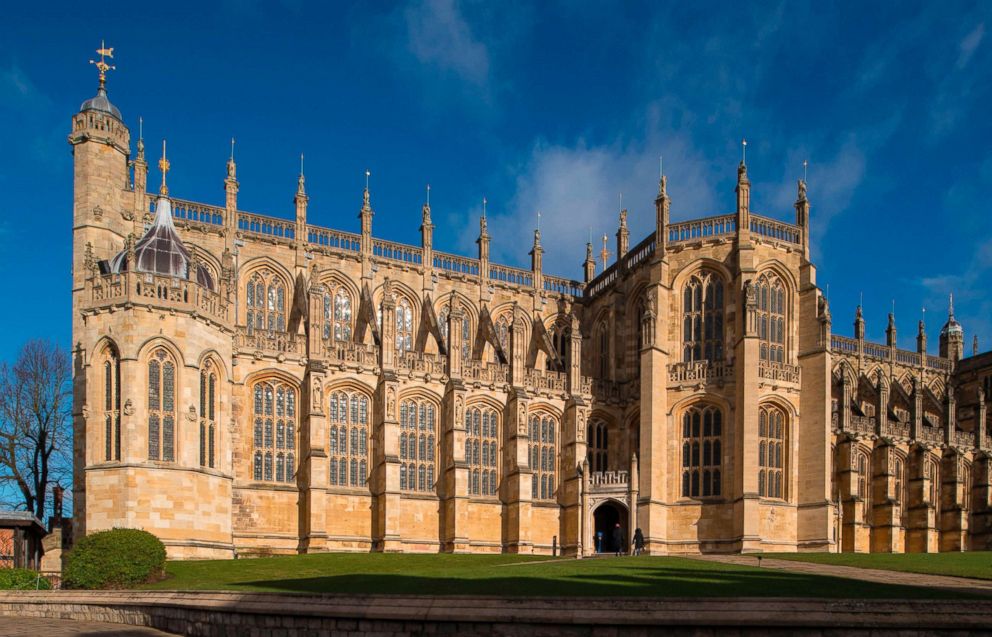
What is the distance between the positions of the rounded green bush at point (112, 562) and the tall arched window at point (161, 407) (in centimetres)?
732

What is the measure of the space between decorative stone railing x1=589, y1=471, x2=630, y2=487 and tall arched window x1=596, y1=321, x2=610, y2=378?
7552 millimetres

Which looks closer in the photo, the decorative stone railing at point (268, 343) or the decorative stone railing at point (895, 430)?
the decorative stone railing at point (268, 343)

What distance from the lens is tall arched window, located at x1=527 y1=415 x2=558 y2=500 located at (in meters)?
51.4

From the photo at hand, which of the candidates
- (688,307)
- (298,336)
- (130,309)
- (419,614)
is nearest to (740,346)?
(688,307)

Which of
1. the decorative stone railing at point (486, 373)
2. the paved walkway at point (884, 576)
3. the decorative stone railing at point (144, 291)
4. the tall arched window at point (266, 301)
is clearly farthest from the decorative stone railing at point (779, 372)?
the decorative stone railing at point (144, 291)

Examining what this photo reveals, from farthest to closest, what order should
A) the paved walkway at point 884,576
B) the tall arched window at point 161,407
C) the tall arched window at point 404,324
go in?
the tall arched window at point 404,324 < the tall arched window at point 161,407 < the paved walkway at point 884,576

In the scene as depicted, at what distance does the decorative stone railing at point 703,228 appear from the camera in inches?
1940

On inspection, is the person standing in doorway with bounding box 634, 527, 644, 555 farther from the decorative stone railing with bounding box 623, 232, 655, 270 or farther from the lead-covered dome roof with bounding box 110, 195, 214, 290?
the lead-covered dome roof with bounding box 110, 195, 214, 290

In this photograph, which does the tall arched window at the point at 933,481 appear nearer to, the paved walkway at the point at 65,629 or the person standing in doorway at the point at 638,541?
the person standing in doorway at the point at 638,541

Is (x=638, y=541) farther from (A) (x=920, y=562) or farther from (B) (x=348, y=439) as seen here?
(B) (x=348, y=439)

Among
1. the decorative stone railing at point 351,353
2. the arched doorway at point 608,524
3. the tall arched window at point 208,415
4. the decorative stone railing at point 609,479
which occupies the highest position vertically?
the decorative stone railing at point 351,353

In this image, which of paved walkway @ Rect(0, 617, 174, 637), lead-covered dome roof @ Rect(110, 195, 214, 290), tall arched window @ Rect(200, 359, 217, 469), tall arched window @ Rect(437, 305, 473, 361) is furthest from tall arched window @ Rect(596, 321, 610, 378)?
paved walkway @ Rect(0, 617, 174, 637)

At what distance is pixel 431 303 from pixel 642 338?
471 inches

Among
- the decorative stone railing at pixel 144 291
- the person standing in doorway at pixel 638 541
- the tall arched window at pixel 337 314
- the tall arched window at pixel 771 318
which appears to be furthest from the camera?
the tall arched window at pixel 337 314
